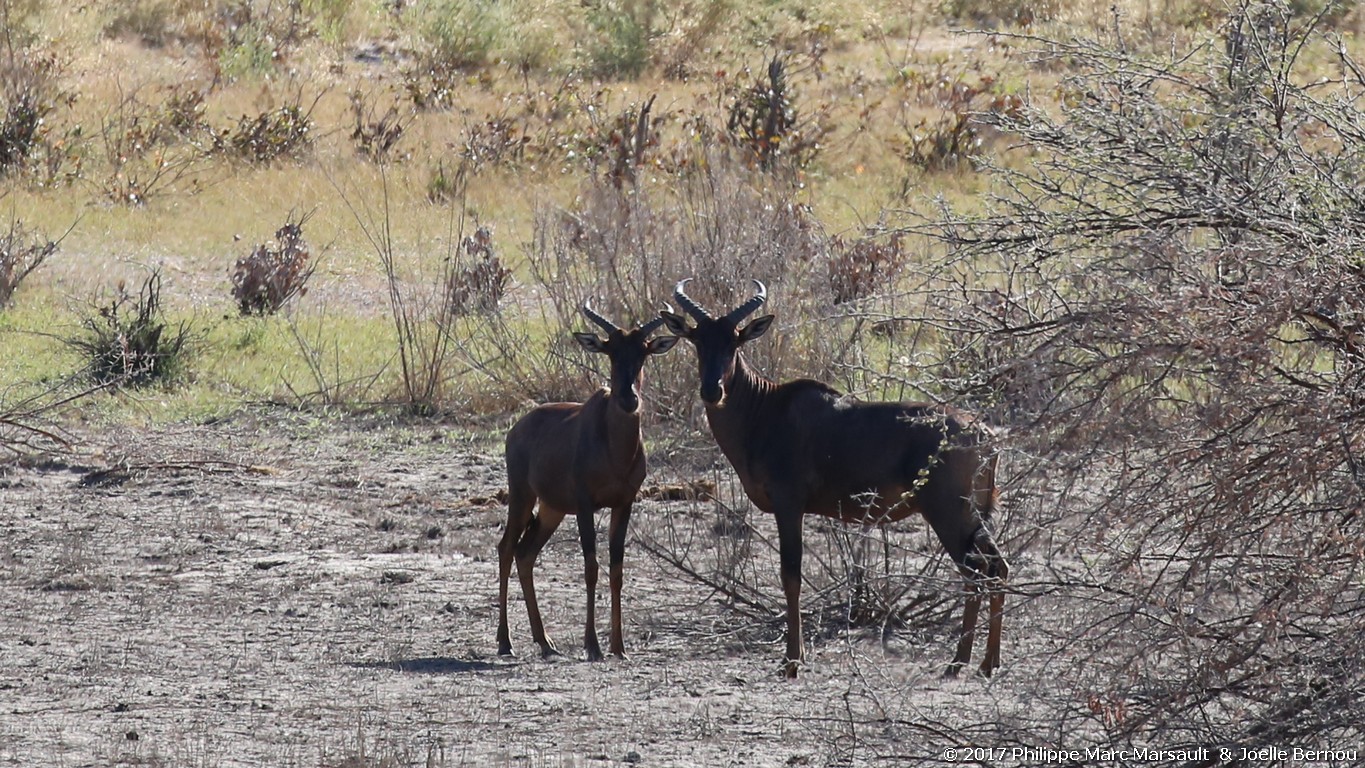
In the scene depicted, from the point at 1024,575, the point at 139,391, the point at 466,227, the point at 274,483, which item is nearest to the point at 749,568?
the point at 1024,575

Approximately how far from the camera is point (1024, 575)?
10617 millimetres

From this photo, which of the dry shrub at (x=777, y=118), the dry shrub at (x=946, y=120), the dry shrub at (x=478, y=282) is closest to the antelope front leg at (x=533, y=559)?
the dry shrub at (x=478, y=282)

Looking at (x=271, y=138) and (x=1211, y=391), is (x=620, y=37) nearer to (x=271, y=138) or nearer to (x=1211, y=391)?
(x=271, y=138)

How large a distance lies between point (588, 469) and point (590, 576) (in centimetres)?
51

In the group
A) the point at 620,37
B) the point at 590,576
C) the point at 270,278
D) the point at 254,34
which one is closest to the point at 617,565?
the point at 590,576

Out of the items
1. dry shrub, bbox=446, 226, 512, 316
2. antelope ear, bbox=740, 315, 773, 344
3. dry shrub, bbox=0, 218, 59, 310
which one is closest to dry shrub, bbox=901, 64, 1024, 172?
dry shrub, bbox=446, 226, 512, 316

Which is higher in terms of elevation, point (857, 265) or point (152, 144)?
point (152, 144)

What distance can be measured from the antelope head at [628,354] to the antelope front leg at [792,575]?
91 centimetres

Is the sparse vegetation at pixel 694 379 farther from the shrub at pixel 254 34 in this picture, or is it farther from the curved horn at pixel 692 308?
the curved horn at pixel 692 308

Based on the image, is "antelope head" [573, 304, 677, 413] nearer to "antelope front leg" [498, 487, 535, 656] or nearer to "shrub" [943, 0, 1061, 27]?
"antelope front leg" [498, 487, 535, 656]

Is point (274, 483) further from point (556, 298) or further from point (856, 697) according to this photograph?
point (856, 697)

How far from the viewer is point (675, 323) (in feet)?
32.6

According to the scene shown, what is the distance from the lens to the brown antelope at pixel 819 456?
913 centimetres

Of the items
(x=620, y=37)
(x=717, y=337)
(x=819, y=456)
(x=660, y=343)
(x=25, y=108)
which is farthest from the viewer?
(x=620, y=37)
